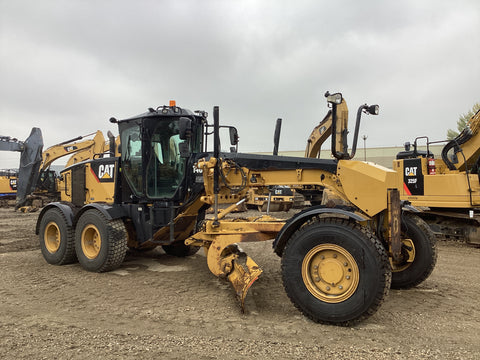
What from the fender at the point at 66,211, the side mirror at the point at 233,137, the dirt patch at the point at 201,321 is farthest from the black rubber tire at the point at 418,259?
the fender at the point at 66,211

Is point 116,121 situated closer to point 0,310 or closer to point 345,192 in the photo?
point 0,310

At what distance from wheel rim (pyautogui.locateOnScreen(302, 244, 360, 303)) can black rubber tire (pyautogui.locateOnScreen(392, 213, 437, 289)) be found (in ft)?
4.92

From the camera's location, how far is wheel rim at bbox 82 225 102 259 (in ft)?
20.8

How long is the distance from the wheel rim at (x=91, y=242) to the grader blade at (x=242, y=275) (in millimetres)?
2893

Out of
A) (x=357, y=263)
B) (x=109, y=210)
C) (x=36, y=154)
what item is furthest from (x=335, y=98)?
(x=36, y=154)

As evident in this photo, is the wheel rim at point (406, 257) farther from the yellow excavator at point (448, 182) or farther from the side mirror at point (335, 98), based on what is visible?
the yellow excavator at point (448, 182)

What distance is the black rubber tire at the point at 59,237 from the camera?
6.68 m

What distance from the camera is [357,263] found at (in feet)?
11.9

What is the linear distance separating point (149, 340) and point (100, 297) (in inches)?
66.3

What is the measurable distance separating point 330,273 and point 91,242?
14.7 ft

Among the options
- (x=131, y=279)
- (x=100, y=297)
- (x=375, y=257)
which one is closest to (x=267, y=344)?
(x=375, y=257)

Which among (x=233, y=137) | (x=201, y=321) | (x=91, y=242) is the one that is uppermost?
(x=233, y=137)

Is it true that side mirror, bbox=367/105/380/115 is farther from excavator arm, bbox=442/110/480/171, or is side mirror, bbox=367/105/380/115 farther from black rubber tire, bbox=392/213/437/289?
excavator arm, bbox=442/110/480/171

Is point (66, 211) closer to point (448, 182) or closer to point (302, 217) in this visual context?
point (302, 217)
